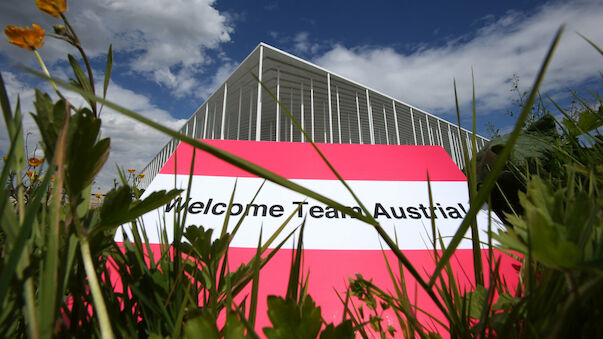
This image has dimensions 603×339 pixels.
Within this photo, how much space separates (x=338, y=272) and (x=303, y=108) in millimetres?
12341

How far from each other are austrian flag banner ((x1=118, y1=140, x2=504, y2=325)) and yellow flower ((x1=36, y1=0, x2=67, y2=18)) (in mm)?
331

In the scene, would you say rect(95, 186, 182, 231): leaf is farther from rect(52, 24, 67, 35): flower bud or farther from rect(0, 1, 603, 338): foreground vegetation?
rect(52, 24, 67, 35): flower bud

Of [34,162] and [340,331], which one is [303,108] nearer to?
[34,162]

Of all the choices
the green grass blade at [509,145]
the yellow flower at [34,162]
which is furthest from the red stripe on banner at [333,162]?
the green grass blade at [509,145]

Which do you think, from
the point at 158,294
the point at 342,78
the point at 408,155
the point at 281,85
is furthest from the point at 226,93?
the point at 158,294

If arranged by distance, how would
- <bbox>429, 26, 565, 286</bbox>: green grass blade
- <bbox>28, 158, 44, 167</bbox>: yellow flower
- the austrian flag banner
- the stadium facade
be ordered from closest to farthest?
<bbox>429, 26, 565, 286</bbox>: green grass blade → the austrian flag banner → <bbox>28, 158, 44, 167</bbox>: yellow flower → the stadium facade

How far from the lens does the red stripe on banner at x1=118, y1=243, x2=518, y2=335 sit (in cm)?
65

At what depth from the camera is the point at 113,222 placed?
0.25 meters

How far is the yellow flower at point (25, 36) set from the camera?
0.27 m

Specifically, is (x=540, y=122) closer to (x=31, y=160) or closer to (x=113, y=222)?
(x=113, y=222)

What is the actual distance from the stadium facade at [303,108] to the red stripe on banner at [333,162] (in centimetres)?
799

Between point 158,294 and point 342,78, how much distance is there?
11492 millimetres

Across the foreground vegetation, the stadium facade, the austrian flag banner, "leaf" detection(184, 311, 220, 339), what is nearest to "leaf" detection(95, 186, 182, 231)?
the foreground vegetation

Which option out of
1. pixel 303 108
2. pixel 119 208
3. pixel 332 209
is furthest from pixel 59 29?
pixel 303 108
